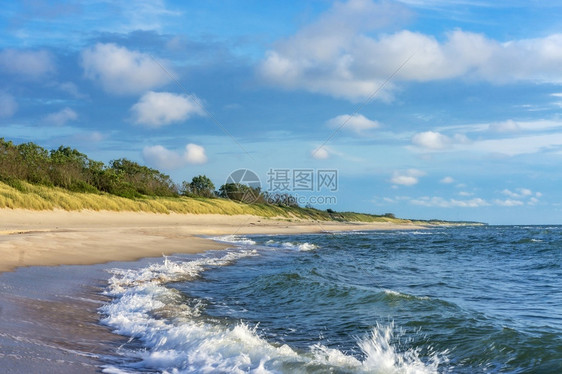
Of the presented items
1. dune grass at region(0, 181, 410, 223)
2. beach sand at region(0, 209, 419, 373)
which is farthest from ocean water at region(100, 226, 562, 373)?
dune grass at region(0, 181, 410, 223)

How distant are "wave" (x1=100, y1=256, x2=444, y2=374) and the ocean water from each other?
0.02m

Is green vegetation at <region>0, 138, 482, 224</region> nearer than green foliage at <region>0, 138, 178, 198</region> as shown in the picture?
Yes

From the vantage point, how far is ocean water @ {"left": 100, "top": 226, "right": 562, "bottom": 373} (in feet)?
17.4

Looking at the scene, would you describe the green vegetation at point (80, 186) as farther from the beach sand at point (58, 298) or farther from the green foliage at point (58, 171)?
the beach sand at point (58, 298)

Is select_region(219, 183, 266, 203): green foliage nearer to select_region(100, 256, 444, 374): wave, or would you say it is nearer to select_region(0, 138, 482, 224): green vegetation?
select_region(0, 138, 482, 224): green vegetation

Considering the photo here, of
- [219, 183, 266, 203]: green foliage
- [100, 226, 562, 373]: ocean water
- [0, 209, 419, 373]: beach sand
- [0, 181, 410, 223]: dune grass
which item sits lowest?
[100, 226, 562, 373]: ocean water

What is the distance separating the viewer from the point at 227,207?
182 ft

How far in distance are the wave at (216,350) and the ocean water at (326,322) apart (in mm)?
15

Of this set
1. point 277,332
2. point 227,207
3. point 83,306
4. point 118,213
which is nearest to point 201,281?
point 83,306

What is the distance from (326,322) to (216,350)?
2.56 m

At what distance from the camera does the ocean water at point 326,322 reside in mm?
5289

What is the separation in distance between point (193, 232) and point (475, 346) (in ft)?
86.3

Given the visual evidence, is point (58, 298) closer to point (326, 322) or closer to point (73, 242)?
point (326, 322)

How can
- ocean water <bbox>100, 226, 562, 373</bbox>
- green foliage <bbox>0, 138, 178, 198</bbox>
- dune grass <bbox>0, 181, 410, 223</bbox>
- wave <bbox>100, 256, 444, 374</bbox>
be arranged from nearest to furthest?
wave <bbox>100, 256, 444, 374</bbox>
ocean water <bbox>100, 226, 562, 373</bbox>
dune grass <bbox>0, 181, 410, 223</bbox>
green foliage <bbox>0, 138, 178, 198</bbox>
